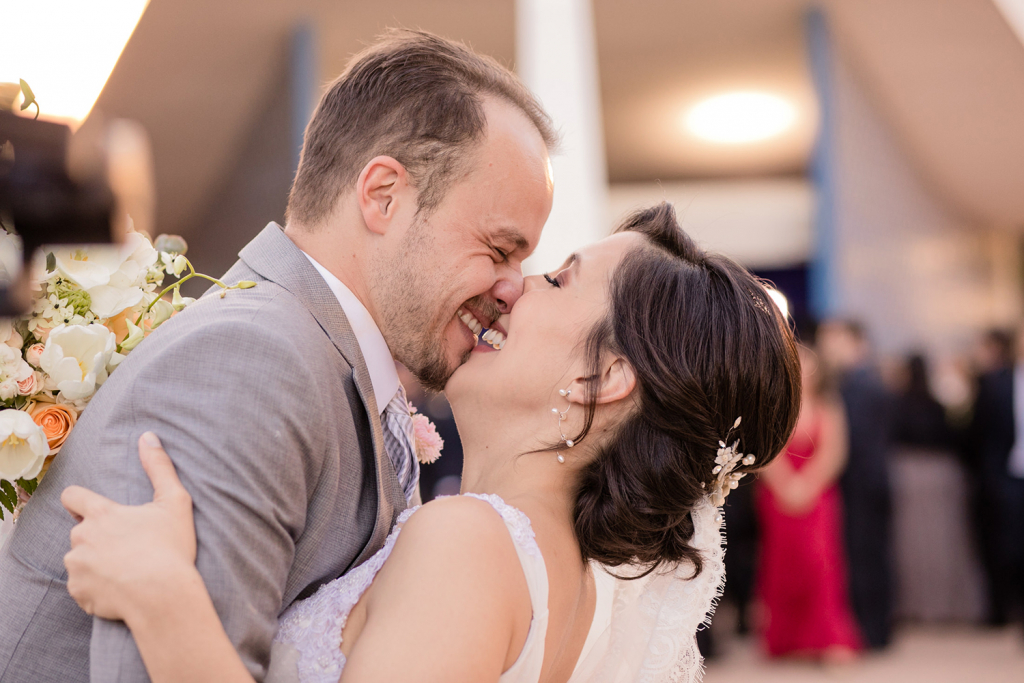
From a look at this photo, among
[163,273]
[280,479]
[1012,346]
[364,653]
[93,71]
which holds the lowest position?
[1012,346]

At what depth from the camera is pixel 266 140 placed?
10.4m

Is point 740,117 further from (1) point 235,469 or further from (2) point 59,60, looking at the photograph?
(1) point 235,469

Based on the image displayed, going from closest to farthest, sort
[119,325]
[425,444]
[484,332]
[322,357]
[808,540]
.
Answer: [322,357]
[119,325]
[484,332]
[425,444]
[808,540]

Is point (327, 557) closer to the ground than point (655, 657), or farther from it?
farther from it

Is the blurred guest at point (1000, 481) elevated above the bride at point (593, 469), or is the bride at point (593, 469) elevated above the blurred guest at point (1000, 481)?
the bride at point (593, 469)

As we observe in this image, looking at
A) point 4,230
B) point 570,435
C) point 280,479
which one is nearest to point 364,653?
point 280,479

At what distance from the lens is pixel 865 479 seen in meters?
6.11

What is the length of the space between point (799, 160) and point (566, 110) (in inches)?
356

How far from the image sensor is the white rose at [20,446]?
1471 mm

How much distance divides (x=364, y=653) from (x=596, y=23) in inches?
348

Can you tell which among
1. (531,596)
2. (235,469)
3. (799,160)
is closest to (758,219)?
(799,160)

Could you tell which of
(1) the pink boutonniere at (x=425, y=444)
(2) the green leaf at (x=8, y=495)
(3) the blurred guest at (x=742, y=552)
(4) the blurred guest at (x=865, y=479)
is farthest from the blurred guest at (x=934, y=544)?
(2) the green leaf at (x=8, y=495)

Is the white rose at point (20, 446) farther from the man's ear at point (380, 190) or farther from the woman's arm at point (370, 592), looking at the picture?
the man's ear at point (380, 190)

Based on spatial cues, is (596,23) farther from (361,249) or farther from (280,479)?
(280,479)
